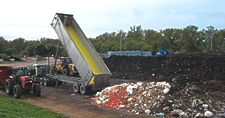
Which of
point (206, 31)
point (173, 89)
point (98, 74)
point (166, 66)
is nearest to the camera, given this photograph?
point (173, 89)

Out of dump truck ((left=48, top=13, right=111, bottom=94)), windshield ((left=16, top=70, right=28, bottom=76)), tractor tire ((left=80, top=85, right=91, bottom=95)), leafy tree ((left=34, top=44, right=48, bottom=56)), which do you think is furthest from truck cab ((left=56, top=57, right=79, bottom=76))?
leafy tree ((left=34, top=44, right=48, bottom=56))

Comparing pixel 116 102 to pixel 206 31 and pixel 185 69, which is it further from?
pixel 206 31

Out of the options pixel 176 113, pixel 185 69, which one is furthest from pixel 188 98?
pixel 185 69

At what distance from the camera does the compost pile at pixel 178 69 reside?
1521 centimetres

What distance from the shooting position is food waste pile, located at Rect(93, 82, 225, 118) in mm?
8102

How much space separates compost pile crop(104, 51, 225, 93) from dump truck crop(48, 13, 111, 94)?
5854 mm

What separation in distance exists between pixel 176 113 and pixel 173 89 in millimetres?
1819

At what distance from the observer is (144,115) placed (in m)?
8.60

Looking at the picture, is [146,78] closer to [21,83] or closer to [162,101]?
[162,101]

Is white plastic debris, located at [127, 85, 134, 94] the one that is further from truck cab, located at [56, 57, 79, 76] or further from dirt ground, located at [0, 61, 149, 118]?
truck cab, located at [56, 57, 79, 76]

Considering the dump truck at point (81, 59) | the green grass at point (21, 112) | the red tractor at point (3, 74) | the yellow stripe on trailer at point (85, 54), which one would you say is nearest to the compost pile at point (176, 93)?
the dump truck at point (81, 59)

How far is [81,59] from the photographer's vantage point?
12789mm

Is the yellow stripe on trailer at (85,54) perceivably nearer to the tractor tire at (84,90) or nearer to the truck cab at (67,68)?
the tractor tire at (84,90)

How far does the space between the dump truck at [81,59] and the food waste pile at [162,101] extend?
157 cm
